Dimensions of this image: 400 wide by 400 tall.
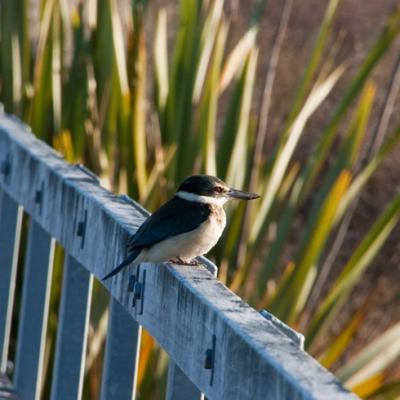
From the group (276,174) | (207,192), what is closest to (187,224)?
(207,192)

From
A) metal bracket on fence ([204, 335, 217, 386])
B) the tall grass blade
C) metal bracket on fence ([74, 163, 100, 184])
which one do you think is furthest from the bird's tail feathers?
the tall grass blade

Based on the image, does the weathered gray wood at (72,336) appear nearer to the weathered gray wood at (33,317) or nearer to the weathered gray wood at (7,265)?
the weathered gray wood at (33,317)

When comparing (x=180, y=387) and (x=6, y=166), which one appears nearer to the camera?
(x=180, y=387)

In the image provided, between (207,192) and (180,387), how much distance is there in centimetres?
158

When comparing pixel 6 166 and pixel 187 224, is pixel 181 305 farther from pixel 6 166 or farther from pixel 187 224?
pixel 6 166

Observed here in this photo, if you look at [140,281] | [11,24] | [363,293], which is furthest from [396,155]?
[140,281]

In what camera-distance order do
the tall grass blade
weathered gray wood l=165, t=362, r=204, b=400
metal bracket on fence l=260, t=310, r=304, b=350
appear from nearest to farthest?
1. metal bracket on fence l=260, t=310, r=304, b=350
2. weathered gray wood l=165, t=362, r=204, b=400
3. the tall grass blade

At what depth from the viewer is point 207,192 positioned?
424cm

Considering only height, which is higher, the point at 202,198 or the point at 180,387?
the point at 202,198

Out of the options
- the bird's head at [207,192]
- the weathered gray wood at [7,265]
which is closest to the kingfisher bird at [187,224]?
the bird's head at [207,192]

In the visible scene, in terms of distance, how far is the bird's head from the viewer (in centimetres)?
421

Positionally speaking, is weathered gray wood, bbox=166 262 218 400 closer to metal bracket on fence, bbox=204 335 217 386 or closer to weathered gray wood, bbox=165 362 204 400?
weathered gray wood, bbox=165 362 204 400

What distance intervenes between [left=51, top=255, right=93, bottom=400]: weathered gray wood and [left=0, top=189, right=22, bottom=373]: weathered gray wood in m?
0.64

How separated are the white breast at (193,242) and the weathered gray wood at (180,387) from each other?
862 millimetres
